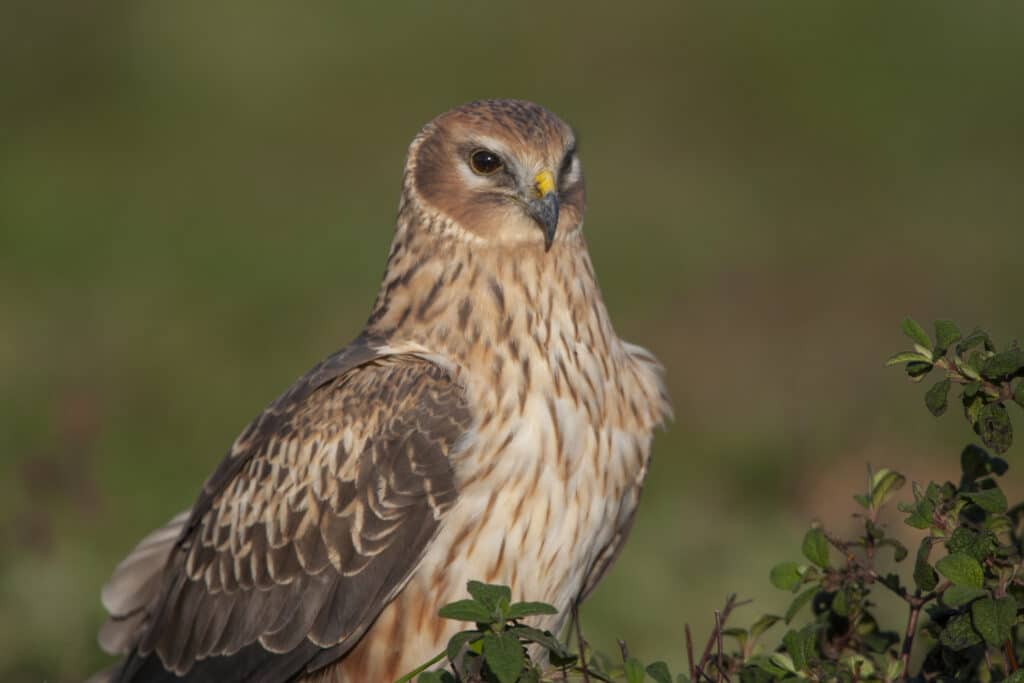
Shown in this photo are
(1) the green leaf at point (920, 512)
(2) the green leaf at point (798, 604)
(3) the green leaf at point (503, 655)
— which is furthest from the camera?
(2) the green leaf at point (798, 604)

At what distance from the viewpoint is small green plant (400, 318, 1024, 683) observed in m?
3.70

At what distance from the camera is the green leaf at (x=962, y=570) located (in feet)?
12.3

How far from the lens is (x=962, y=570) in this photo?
3768 millimetres

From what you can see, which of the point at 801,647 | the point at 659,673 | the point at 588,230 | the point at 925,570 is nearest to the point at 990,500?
the point at 925,570

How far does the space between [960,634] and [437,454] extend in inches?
63.4

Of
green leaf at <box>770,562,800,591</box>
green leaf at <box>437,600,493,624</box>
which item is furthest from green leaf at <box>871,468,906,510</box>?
green leaf at <box>437,600,493,624</box>

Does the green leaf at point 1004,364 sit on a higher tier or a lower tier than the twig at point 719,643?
higher

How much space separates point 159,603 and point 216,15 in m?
12.7

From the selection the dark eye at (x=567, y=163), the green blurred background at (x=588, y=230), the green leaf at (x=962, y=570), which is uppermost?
the green blurred background at (x=588, y=230)

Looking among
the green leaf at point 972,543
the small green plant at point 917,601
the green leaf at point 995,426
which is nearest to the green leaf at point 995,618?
the small green plant at point 917,601

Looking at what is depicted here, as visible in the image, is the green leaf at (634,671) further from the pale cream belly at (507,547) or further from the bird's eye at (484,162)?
the bird's eye at (484,162)

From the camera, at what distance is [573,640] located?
6.71 meters

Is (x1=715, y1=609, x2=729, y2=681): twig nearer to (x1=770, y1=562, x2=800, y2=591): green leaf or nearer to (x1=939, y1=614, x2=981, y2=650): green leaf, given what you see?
(x1=770, y1=562, x2=800, y2=591): green leaf

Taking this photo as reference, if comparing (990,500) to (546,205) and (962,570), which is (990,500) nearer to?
(962,570)
